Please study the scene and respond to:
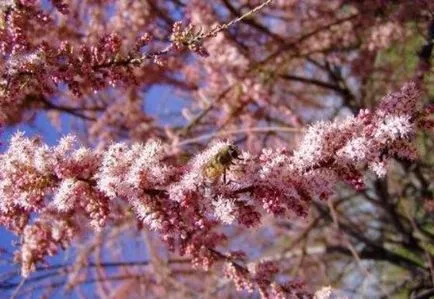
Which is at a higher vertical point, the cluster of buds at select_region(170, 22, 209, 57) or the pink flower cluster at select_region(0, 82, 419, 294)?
the cluster of buds at select_region(170, 22, 209, 57)

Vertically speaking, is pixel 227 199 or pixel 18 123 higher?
pixel 18 123

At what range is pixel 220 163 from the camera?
180 cm

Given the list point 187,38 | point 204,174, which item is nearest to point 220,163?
point 204,174

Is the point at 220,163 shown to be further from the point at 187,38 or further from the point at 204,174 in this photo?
the point at 187,38

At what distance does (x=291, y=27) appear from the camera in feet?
21.6

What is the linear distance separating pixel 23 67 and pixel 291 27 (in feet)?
16.0

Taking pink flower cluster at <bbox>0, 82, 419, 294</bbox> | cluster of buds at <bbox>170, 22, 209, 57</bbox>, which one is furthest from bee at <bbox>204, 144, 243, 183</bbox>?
cluster of buds at <bbox>170, 22, 209, 57</bbox>

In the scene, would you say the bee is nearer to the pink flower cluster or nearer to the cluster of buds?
the pink flower cluster

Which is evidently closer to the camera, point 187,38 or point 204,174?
point 204,174

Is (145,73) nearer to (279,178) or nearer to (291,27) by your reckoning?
(291,27)

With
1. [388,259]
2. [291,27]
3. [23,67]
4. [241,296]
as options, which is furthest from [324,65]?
[23,67]

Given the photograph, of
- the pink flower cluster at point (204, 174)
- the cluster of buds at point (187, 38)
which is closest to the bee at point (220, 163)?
the pink flower cluster at point (204, 174)

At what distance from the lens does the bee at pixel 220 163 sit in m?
1.80

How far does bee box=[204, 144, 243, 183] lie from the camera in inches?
70.8
